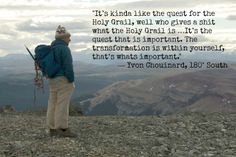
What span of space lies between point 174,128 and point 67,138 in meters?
3.79

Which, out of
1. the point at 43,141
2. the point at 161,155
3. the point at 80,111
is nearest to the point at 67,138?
the point at 43,141

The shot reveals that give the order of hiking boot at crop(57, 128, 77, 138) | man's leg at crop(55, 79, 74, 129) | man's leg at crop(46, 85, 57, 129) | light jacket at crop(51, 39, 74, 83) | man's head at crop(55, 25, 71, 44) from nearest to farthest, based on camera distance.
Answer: light jacket at crop(51, 39, 74, 83) → man's head at crop(55, 25, 71, 44) → man's leg at crop(55, 79, 74, 129) → man's leg at crop(46, 85, 57, 129) → hiking boot at crop(57, 128, 77, 138)

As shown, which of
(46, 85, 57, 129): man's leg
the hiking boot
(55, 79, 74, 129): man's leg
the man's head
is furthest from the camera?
the hiking boot

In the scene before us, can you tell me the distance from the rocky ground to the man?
1.23 ft

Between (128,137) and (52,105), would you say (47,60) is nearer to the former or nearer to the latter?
(52,105)

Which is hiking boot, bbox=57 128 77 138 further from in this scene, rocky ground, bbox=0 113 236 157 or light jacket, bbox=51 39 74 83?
light jacket, bbox=51 39 74 83

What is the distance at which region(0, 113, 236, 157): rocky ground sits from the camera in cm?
1375

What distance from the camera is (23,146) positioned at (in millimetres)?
14156

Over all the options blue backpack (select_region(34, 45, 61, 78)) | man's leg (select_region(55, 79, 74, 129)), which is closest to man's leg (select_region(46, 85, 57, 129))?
man's leg (select_region(55, 79, 74, 129))

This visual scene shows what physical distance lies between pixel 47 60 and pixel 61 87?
791 millimetres

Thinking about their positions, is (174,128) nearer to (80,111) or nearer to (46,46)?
(46,46)

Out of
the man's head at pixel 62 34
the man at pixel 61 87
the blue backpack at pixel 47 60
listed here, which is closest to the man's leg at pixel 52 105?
the man at pixel 61 87

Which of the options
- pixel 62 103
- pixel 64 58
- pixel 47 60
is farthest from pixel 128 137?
pixel 47 60

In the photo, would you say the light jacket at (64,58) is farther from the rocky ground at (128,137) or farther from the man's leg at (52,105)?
the rocky ground at (128,137)
